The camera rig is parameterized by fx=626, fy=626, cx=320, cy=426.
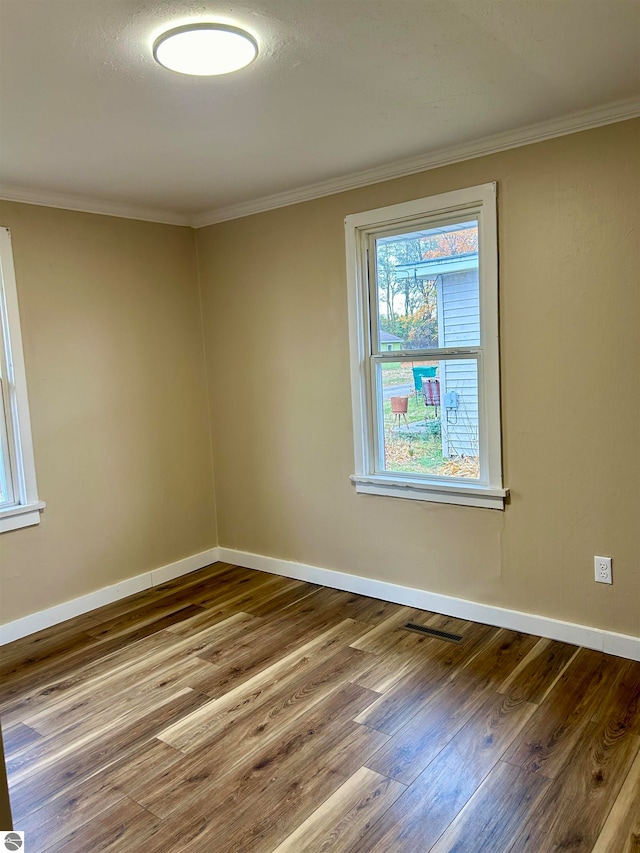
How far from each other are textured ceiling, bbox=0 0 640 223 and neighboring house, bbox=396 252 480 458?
58 cm

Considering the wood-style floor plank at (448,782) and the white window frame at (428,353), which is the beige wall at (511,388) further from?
the wood-style floor plank at (448,782)

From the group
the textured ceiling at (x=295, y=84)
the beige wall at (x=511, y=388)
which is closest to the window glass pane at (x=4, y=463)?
the textured ceiling at (x=295, y=84)

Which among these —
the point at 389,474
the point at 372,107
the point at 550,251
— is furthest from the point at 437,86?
the point at 389,474

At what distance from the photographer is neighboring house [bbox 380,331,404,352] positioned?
348cm

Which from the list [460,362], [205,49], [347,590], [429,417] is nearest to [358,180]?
[460,362]

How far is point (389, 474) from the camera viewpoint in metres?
3.61

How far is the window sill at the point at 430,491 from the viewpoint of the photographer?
10.3ft

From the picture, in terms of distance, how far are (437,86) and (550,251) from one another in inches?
37.2

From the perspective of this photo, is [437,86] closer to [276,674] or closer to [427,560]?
[427,560]

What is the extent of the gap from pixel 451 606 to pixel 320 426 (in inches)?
50.3

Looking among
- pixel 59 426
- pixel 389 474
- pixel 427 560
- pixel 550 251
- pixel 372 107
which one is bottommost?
pixel 427 560

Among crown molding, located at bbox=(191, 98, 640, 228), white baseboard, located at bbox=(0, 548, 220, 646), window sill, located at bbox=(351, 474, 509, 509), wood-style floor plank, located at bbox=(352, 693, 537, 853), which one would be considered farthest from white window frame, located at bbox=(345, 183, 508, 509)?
white baseboard, located at bbox=(0, 548, 220, 646)

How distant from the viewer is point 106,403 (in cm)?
380

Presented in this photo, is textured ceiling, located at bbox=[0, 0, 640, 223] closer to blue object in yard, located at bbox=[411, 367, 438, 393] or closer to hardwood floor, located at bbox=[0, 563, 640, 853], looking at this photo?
blue object in yard, located at bbox=[411, 367, 438, 393]
